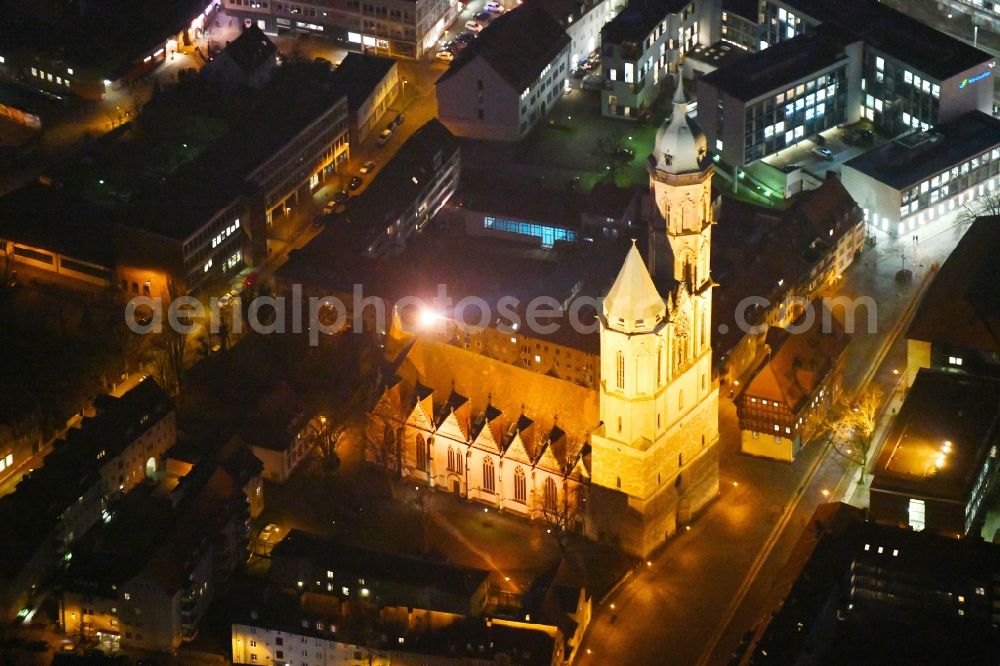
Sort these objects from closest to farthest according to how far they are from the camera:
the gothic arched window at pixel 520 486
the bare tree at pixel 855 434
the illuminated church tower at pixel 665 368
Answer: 1. the illuminated church tower at pixel 665 368
2. the gothic arched window at pixel 520 486
3. the bare tree at pixel 855 434

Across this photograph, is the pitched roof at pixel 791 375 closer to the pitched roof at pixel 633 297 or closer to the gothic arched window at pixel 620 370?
the gothic arched window at pixel 620 370

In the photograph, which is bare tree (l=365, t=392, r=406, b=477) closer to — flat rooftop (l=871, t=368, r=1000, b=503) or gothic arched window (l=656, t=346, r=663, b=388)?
gothic arched window (l=656, t=346, r=663, b=388)

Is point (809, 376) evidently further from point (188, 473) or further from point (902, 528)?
point (188, 473)

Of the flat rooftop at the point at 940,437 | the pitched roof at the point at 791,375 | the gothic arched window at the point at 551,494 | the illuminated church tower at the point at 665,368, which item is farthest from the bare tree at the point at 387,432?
the flat rooftop at the point at 940,437

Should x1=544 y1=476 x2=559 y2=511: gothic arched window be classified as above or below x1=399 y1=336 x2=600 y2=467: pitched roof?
below

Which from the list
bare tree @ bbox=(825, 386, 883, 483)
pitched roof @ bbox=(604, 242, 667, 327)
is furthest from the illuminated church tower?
bare tree @ bbox=(825, 386, 883, 483)

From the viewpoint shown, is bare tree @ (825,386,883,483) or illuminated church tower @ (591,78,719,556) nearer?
illuminated church tower @ (591,78,719,556)

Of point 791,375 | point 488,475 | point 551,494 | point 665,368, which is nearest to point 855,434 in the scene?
point 791,375
